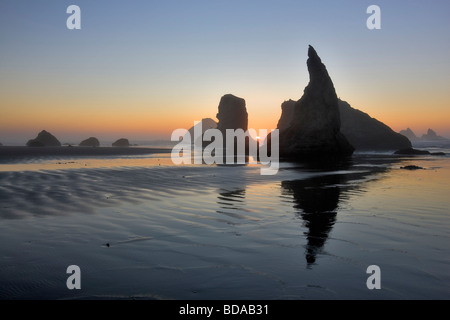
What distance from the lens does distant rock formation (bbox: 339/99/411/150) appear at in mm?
102438

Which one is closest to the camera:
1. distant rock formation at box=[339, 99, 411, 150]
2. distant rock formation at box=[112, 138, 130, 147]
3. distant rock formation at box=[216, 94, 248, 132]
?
distant rock formation at box=[339, 99, 411, 150]

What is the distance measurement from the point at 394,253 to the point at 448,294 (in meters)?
1.94

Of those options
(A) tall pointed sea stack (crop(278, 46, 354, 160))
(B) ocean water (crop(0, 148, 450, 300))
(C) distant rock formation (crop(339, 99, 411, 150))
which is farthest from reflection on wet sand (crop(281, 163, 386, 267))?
(C) distant rock formation (crop(339, 99, 411, 150))

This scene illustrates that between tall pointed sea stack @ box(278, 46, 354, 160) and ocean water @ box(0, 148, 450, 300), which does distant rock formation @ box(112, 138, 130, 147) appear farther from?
ocean water @ box(0, 148, 450, 300)

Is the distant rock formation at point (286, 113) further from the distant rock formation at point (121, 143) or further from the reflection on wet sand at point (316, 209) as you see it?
the reflection on wet sand at point (316, 209)

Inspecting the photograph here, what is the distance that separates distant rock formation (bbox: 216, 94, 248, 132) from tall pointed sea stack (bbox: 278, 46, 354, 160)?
3333 inches

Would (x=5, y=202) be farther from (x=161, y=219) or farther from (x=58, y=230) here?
(x=161, y=219)

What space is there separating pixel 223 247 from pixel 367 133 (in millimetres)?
116436

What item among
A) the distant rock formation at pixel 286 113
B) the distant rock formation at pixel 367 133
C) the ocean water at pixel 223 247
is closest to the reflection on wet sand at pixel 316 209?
the ocean water at pixel 223 247

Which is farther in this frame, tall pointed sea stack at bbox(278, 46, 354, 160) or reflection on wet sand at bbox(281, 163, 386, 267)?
tall pointed sea stack at bbox(278, 46, 354, 160)

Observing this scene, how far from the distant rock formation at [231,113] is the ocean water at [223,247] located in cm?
14055

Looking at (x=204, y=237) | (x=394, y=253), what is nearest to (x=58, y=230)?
(x=204, y=237)

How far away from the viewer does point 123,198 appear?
13.6 meters

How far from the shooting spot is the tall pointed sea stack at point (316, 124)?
61.6 meters
